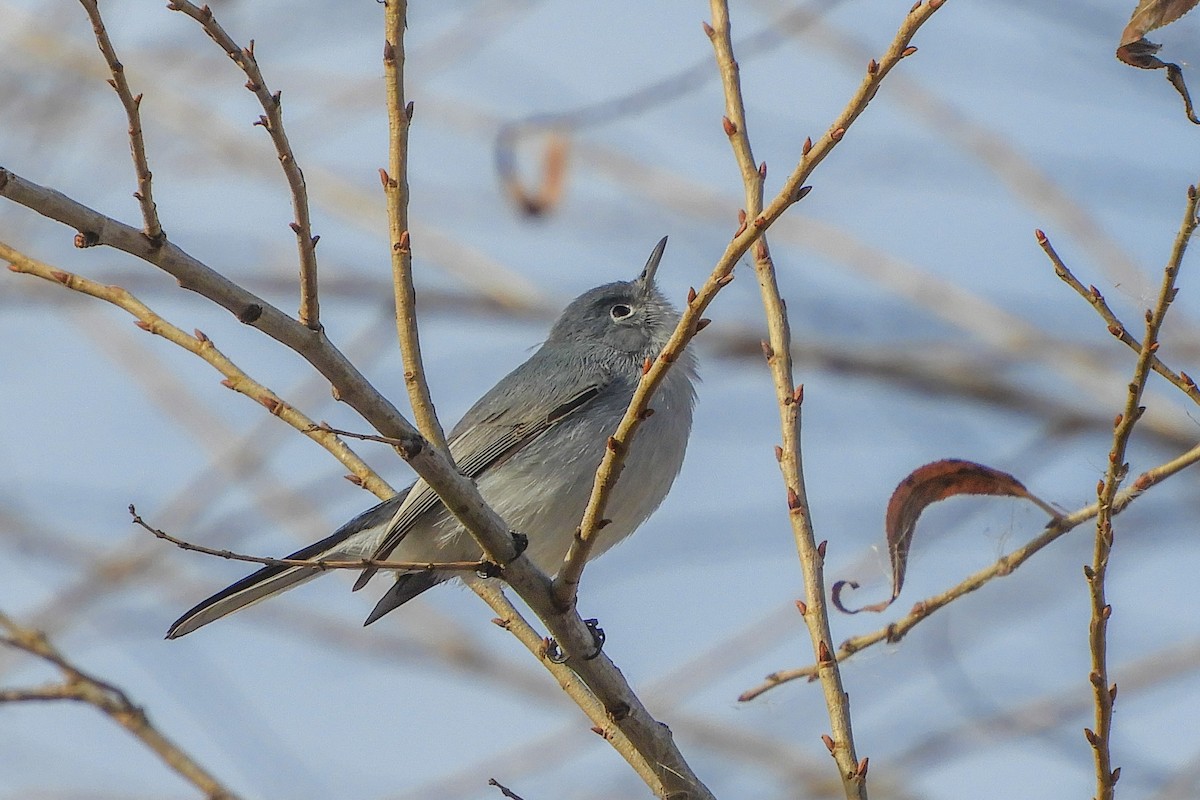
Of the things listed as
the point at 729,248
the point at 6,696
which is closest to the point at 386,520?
the point at 6,696

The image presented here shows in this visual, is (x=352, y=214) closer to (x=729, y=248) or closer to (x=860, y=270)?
(x=860, y=270)

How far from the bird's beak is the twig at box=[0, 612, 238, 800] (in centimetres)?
202

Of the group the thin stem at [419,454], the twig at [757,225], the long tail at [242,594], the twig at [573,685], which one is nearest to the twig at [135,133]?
the thin stem at [419,454]

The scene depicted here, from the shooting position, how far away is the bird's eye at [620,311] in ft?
12.4

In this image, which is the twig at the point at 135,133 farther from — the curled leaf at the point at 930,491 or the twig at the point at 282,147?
the curled leaf at the point at 930,491

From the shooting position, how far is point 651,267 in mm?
3963

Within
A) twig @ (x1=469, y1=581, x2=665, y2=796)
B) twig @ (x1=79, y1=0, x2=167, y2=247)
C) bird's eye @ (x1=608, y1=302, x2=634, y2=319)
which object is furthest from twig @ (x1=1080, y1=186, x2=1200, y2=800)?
bird's eye @ (x1=608, y1=302, x2=634, y2=319)

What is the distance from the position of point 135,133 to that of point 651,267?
239 centimetres

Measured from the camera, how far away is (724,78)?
2.26 metres

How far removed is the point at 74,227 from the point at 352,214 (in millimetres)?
3352

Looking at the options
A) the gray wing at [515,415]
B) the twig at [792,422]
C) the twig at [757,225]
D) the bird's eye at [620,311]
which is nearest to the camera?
the twig at [757,225]

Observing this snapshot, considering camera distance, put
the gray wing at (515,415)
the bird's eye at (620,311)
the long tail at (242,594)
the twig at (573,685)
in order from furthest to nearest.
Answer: the bird's eye at (620,311) < the gray wing at (515,415) < the long tail at (242,594) < the twig at (573,685)

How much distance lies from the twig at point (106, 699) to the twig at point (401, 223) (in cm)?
83

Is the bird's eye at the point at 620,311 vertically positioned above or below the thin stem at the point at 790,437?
above
